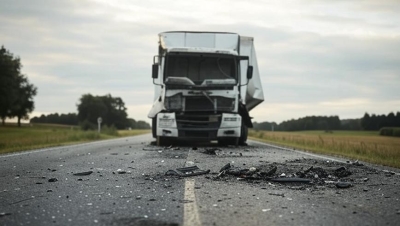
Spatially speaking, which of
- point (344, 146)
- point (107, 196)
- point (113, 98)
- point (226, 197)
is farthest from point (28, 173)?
point (113, 98)

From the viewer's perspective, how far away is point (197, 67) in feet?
53.8

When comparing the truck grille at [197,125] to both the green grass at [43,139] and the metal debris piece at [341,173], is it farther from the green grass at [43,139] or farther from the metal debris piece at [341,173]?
the metal debris piece at [341,173]

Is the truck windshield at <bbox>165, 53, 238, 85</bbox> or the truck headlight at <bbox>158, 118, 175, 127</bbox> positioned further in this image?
the truck windshield at <bbox>165, 53, 238, 85</bbox>

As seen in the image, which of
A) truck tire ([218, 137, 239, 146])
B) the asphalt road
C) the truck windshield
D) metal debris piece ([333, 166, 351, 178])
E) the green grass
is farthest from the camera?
the green grass

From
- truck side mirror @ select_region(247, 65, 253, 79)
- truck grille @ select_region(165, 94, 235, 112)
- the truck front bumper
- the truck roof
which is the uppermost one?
the truck roof

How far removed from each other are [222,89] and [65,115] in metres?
143

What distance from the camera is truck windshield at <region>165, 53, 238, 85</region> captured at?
16.4 m

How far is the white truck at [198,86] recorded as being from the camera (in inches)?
636

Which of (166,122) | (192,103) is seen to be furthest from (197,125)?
(166,122)

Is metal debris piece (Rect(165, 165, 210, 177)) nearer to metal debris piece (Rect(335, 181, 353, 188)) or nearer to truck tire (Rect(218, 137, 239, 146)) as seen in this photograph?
metal debris piece (Rect(335, 181, 353, 188))

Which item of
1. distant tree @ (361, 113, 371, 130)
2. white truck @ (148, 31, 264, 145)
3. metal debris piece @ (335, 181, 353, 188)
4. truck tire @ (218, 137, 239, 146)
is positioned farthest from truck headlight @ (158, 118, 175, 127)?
distant tree @ (361, 113, 371, 130)

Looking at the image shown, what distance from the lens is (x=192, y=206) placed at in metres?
4.45

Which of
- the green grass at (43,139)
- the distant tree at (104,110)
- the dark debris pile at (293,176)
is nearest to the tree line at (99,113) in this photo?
the distant tree at (104,110)

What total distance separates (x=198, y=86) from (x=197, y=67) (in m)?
0.76
